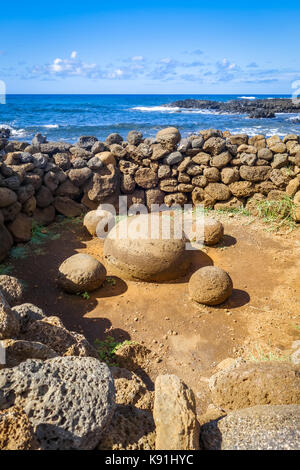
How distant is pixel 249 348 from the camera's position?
4.59 meters

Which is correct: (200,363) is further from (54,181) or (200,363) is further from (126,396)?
(54,181)

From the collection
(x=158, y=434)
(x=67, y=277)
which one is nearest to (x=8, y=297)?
(x=67, y=277)

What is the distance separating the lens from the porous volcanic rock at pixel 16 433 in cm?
173

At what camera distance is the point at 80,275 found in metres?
5.61

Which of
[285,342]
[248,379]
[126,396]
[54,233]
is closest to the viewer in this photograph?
[126,396]

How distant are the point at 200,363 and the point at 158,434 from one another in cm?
237

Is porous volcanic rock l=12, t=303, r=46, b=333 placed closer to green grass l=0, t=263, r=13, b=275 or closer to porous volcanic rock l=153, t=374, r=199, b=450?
porous volcanic rock l=153, t=374, r=199, b=450

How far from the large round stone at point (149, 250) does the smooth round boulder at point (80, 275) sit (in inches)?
23.5

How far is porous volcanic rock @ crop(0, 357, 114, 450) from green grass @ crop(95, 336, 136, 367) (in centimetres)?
195

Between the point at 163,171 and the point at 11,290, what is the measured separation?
5.75 metres

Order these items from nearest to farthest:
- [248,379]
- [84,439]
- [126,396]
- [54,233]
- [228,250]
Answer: [84,439] < [126,396] < [248,379] < [228,250] < [54,233]

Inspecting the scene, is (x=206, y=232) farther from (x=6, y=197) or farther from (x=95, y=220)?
(x=6, y=197)

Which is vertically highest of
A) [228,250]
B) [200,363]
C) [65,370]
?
[65,370]

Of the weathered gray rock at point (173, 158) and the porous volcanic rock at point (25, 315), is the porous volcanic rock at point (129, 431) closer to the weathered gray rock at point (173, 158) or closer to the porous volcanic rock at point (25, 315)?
the porous volcanic rock at point (25, 315)
